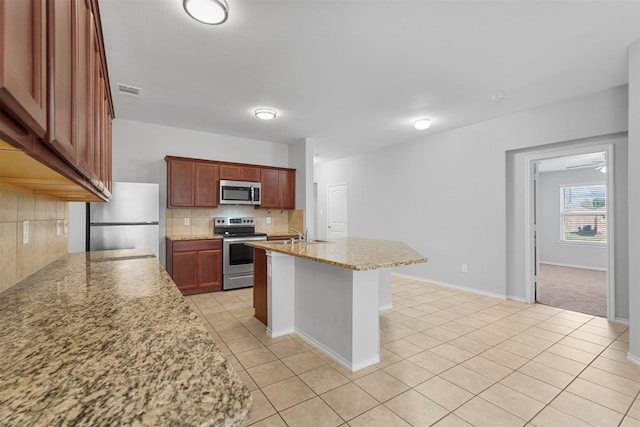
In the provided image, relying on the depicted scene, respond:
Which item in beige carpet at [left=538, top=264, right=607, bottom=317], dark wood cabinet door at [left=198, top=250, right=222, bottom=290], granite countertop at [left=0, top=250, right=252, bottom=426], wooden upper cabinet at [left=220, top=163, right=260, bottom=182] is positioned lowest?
beige carpet at [left=538, top=264, right=607, bottom=317]

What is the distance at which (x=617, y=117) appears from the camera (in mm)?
3285

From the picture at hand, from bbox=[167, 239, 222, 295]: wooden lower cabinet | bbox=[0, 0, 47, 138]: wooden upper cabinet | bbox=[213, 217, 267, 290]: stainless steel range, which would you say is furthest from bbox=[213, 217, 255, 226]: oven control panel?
bbox=[0, 0, 47, 138]: wooden upper cabinet

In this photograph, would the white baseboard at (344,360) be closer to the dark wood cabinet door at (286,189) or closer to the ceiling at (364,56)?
the ceiling at (364,56)

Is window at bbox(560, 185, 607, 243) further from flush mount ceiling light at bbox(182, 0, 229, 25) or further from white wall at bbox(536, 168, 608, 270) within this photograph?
flush mount ceiling light at bbox(182, 0, 229, 25)

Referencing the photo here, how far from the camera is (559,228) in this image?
7520 millimetres

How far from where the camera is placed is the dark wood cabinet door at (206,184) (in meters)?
4.66

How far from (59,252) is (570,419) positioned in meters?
3.68

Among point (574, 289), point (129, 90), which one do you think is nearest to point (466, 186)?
point (574, 289)

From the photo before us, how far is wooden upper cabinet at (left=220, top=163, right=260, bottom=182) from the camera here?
16.0 feet

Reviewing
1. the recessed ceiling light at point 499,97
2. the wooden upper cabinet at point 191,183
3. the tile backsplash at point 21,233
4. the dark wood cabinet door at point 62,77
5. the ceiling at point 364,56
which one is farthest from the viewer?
the wooden upper cabinet at point 191,183

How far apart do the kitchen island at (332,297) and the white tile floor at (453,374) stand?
0.39 feet

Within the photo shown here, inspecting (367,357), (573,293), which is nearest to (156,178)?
(367,357)

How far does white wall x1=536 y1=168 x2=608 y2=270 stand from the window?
117mm

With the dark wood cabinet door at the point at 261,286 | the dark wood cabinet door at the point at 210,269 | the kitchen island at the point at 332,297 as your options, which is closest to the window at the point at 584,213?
the kitchen island at the point at 332,297
